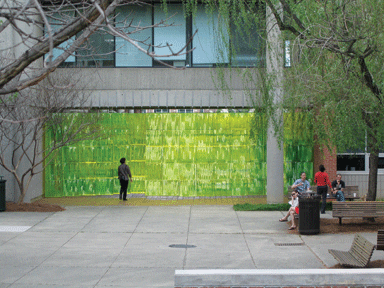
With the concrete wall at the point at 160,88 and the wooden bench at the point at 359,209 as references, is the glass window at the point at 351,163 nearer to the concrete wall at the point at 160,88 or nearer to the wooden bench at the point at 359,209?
the concrete wall at the point at 160,88

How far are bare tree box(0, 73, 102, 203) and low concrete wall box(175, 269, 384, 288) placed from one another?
10620 millimetres

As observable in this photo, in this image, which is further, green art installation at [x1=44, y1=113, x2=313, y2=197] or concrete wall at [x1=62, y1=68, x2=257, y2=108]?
green art installation at [x1=44, y1=113, x2=313, y2=197]

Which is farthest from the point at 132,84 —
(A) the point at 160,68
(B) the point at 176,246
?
(B) the point at 176,246

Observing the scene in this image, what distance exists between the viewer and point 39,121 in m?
16.3

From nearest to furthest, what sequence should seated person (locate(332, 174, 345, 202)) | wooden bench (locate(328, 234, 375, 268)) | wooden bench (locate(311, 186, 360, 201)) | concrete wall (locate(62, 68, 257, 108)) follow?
wooden bench (locate(328, 234, 375, 268)) < seated person (locate(332, 174, 345, 202)) < wooden bench (locate(311, 186, 360, 201)) < concrete wall (locate(62, 68, 257, 108))

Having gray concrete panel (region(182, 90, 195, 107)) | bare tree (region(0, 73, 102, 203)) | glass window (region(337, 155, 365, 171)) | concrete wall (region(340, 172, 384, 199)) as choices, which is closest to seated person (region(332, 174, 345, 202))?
concrete wall (region(340, 172, 384, 199))

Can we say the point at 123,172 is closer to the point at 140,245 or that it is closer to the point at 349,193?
the point at 140,245

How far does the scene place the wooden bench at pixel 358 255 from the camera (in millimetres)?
8711

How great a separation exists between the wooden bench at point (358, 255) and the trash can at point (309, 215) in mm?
3280

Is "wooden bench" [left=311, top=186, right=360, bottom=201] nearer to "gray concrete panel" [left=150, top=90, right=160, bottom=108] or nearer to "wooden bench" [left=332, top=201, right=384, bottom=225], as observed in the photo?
"wooden bench" [left=332, top=201, right=384, bottom=225]

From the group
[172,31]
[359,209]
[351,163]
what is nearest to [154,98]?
[172,31]

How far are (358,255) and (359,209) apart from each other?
4.92 meters

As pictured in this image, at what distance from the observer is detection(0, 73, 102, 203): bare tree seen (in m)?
16.6

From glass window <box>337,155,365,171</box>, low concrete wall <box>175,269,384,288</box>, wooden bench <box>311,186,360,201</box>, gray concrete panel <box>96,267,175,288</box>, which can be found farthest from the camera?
glass window <box>337,155,365,171</box>
